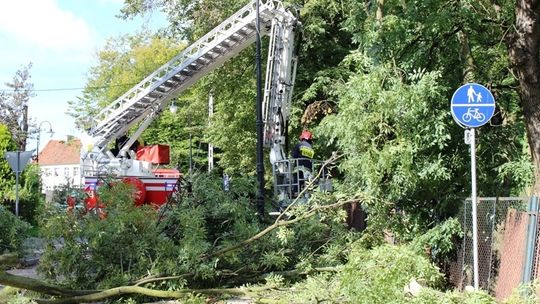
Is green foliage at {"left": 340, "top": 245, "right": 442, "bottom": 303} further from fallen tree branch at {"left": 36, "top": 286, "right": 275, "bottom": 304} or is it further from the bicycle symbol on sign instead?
the bicycle symbol on sign

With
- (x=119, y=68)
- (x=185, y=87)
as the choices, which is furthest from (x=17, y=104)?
(x=185, y=87)

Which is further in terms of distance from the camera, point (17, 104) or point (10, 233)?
point (17, 104)

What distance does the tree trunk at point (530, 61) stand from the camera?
7.35m

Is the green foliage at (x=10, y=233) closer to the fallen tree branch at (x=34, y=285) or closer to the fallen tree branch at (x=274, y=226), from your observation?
the fallen tree branch at (x=34, y=285)

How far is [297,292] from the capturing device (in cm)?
724

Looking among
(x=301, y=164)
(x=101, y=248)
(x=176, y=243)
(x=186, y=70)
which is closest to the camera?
(x=101, y=248)

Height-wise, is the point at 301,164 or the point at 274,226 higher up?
the point at 301,164

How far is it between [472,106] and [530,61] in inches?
34.2

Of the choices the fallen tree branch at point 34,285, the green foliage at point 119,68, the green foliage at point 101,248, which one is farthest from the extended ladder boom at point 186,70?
the green foliage at point 119,68

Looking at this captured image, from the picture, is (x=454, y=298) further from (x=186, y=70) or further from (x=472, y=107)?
(x=186, y=70)

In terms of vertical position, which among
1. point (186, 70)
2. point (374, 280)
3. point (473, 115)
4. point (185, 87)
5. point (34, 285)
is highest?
point (186, 70)

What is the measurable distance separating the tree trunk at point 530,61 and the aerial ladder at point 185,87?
25.9ft

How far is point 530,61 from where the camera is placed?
7453 millimetres

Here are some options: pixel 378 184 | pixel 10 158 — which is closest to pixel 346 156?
pixel 378 184
